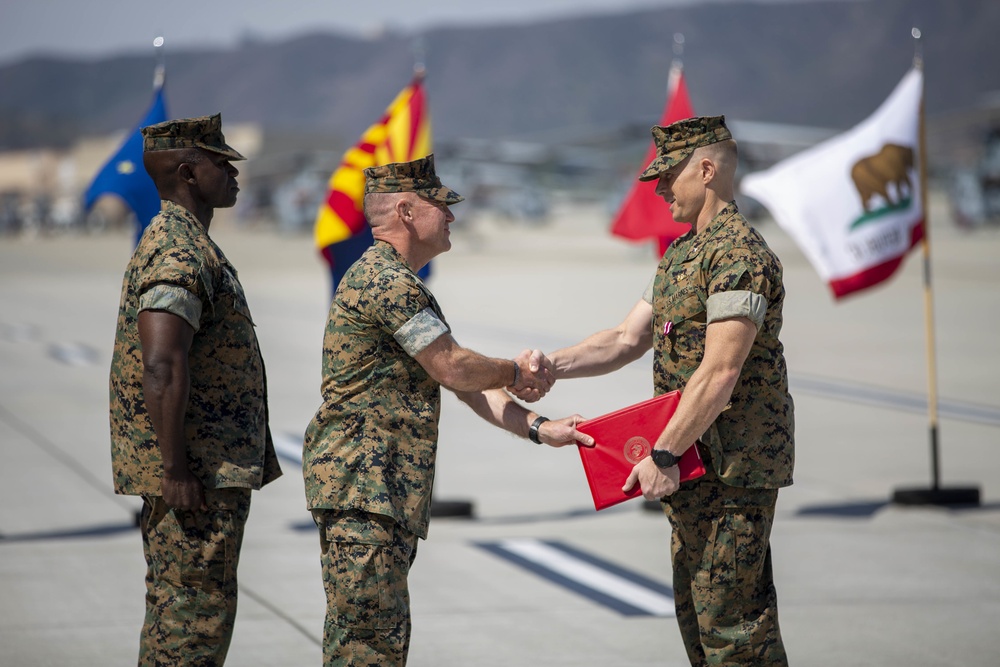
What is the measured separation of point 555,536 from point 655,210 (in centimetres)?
226

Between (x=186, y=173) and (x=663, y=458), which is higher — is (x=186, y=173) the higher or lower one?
the higher one

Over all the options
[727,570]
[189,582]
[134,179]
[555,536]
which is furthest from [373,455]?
[134,179]

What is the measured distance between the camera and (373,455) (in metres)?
3.79

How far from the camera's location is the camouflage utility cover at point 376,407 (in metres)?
3.77

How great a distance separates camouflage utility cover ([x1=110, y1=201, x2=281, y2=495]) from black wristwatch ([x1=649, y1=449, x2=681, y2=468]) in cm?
124

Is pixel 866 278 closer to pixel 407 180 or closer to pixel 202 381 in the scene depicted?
pixel 407 180

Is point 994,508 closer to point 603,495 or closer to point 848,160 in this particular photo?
point 848,160

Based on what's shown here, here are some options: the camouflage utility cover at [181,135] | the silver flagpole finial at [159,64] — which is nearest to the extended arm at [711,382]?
the camouflage utility cover at [181,135]

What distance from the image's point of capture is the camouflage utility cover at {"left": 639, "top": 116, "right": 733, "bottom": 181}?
12.9 feet

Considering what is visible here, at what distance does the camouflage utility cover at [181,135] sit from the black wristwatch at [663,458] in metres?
1.57

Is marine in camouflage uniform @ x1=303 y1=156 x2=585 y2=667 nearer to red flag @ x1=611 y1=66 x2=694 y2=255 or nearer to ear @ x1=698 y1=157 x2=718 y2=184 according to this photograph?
ear @ x1=698 y1=157 x2=718 y2=184

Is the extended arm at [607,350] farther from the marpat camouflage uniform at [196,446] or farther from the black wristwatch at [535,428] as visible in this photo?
the marpat camouflage uniform at [196,446]

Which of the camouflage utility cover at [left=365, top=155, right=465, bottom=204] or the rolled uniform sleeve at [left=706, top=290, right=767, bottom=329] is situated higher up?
the camouflage utility cover at [left=365, top=155, right=465, bottom=204]

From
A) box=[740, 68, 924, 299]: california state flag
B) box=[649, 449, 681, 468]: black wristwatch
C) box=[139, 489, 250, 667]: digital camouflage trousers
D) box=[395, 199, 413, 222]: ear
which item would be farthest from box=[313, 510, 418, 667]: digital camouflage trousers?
box=[740, 68, 924, 299]: california state flag
